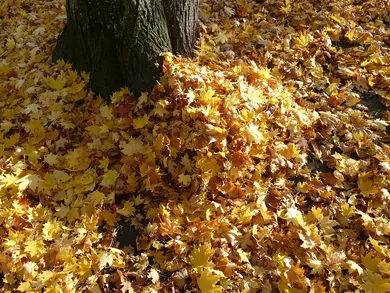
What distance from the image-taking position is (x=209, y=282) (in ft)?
8.34

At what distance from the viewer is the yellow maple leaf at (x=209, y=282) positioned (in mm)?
2523

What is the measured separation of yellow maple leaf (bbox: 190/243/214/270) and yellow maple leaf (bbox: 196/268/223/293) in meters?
0.07

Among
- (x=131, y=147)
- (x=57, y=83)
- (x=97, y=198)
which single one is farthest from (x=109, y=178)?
(x=57, y=83)

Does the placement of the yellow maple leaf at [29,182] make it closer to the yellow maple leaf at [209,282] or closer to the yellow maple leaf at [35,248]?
the yellow maple leaf at [35,248]

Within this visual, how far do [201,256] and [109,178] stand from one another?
1.04 meters

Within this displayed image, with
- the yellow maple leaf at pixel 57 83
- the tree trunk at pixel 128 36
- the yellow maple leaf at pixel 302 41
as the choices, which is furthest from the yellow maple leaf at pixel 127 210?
the yellow maple leaf at pixel 302 41

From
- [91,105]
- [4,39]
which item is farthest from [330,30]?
[4,39]

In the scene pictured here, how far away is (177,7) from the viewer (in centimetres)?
345

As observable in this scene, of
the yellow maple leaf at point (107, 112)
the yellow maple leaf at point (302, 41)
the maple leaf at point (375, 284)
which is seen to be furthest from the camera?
the yellow maple leaf at point (302, 41)

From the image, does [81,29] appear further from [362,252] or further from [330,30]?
[362,252]

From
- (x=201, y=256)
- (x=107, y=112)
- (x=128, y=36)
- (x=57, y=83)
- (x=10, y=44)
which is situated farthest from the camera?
(x=10, y=44)

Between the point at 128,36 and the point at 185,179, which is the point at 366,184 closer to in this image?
the point at 185,179

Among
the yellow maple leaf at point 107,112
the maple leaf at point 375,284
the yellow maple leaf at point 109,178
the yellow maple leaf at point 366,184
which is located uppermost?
the yellow maple leaf at point 107,112

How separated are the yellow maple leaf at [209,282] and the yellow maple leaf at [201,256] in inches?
2.8
